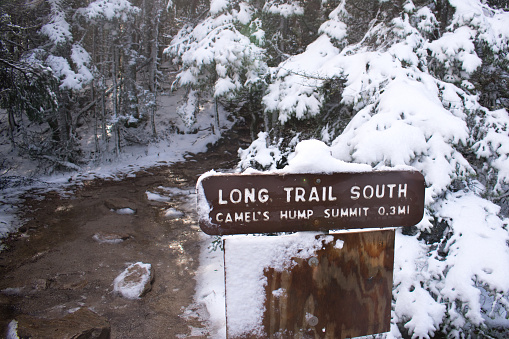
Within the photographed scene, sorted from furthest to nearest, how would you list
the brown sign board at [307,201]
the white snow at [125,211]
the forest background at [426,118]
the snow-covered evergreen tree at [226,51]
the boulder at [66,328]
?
1. the snow-covered evergreen tree at [226,51]
2. the white snow at [125,211]
3. the forest background at [426,118]
4. the boulder at [66,328]
5. the brown sign board at [307,201]

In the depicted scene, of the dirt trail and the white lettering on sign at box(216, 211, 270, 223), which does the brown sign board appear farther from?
the dirt trail

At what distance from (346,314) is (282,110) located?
655 centimetres

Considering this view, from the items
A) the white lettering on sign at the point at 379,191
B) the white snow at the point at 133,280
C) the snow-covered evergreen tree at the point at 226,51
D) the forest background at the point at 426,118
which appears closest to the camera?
the white lettering on sign at the point at 379,191

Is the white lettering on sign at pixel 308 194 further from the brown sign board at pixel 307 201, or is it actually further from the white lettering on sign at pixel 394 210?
the white lettering on sign at pixel 394 210

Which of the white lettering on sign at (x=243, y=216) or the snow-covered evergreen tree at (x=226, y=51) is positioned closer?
the white lettering on sign at (x=243, y=216)

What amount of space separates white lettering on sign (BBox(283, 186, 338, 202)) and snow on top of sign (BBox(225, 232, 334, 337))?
0.29 m

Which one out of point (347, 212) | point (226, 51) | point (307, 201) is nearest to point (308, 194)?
point (307, 201)

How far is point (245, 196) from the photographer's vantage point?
6.47ft

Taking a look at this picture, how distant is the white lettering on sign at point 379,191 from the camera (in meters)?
2.05

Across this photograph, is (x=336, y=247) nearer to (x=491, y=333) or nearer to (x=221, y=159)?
(x=491, y=333)

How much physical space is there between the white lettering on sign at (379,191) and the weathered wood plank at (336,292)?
0.82 ft

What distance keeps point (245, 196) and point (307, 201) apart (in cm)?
38

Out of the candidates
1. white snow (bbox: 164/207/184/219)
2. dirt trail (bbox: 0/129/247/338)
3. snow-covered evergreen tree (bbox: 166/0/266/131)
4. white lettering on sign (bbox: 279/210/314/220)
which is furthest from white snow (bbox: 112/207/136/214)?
white lettering on sign (bbox: 279/210/314/220)

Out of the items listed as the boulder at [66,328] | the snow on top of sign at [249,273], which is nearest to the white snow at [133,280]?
the boulder at [66,328]
